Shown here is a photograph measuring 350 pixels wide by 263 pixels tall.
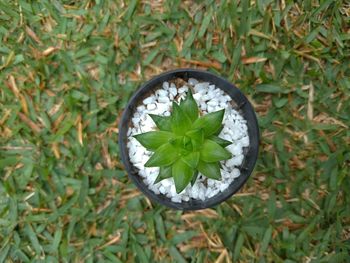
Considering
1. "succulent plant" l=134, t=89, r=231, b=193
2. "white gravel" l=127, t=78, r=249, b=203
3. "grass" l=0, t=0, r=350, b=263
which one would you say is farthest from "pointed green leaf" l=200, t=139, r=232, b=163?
"grass" l=0, t=0, r=350, b=263

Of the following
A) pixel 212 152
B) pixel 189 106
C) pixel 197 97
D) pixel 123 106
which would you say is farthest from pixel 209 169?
pixel 123 106

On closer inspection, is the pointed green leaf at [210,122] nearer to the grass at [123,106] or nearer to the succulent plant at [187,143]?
the succulent plant at [187,143]

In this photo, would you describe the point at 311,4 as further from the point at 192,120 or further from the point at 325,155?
the point at 192,120

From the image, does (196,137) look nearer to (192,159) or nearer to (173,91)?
(192,159)

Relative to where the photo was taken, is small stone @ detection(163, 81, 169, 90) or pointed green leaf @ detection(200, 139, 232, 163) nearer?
pointed green leaf @ detection(200, 139, 232, 163)

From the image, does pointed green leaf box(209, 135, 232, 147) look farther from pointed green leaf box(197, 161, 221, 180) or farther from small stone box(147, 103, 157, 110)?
small stone box(147, 103, 157, 110)

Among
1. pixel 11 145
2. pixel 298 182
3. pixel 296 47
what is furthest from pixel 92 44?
pixel 298 182
